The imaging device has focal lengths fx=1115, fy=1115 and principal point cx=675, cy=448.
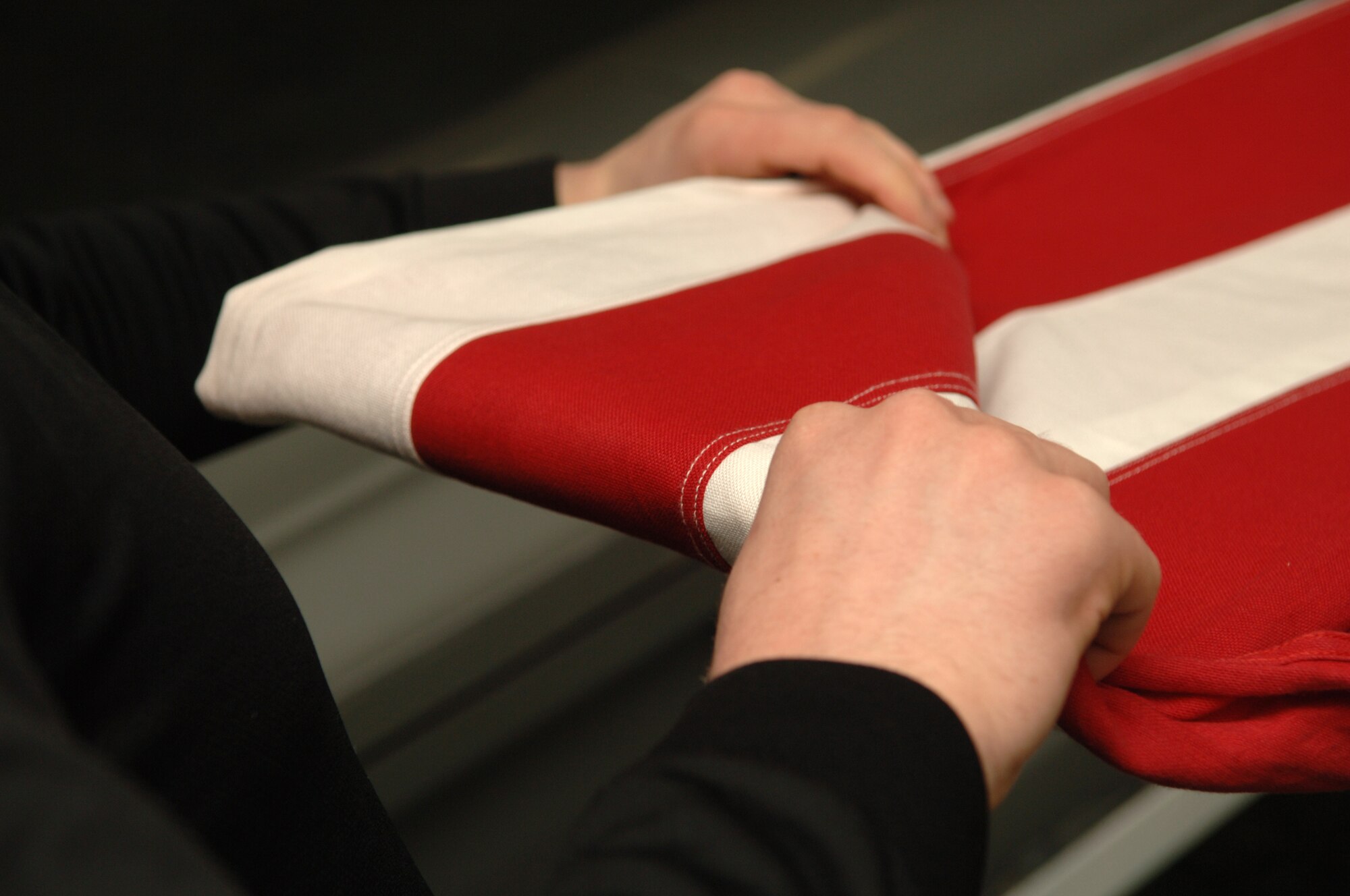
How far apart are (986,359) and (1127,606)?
8.7 inches

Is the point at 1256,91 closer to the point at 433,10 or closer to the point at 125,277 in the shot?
the point at 125,277

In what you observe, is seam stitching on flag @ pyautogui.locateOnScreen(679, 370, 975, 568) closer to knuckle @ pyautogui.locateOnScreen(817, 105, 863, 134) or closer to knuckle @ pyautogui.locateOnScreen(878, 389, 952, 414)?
knuckle @ pyautogui.locateOnScreen(878, 389, 952, 414)

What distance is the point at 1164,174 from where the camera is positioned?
65 cm

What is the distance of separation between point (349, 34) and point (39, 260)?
0.76 m

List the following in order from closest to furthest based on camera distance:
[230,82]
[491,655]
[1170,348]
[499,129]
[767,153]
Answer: [1170,348] → [767,153] → [491,655] → [230,82] → [499,129]

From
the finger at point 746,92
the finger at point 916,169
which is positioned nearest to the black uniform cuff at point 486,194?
the finger at point 746,92

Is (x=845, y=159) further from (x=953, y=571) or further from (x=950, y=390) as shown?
(x=953, y=571)

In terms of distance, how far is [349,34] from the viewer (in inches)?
49.3

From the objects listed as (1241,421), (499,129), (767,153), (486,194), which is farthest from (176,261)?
(499,129)

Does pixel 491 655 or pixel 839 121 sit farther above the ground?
pixel 839 121

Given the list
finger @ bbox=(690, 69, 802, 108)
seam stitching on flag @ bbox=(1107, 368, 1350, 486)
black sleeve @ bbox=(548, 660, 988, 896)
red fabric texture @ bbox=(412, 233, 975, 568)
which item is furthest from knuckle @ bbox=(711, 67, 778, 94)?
black sleeve @ bbox=(548, 660, 988, 896)

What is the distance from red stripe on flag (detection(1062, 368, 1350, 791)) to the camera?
1.08 ft

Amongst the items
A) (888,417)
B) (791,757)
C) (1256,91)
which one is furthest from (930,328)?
(1256,91)

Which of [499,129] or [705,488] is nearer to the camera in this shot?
[705,488]
